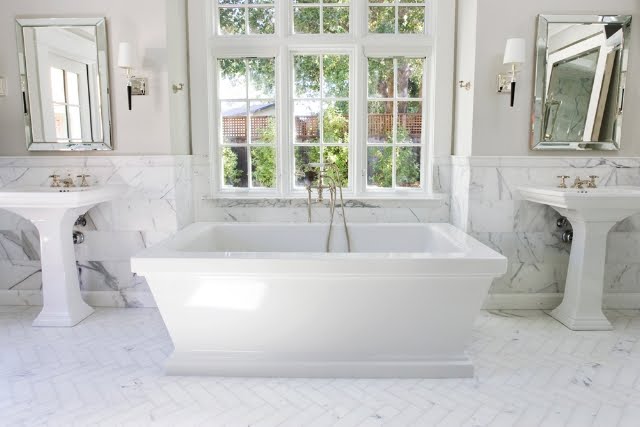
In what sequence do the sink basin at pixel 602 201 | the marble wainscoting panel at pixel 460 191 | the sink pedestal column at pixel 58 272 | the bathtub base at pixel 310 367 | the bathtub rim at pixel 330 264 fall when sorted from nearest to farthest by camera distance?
the bathtub rim at pixel 330 264
the bathtub base at pixel 310 367
the sink basin at pixel 602 201
the sink pedestal column at pixel 58 272
the marble wainscoting panel at pixel 460 191

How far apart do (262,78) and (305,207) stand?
1023mm

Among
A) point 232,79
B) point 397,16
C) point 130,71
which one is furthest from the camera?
point 232,79

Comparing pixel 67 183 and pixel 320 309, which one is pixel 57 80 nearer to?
pixel 67 183

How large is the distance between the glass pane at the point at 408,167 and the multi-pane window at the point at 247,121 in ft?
3.14

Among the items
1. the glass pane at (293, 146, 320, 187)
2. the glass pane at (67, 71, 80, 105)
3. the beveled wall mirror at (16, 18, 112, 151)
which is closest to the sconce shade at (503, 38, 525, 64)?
the glass pane at (293, 146, 320, 187)

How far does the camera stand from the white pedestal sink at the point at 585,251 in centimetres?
264

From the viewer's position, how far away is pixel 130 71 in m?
2.96

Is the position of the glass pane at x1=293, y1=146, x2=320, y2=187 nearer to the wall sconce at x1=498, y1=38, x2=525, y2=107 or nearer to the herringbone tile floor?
the wall sconce at x1=498, y1=38, x2=525, y2=107

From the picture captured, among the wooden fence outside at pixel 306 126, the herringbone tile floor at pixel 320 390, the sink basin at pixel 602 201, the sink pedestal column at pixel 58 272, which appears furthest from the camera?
the wooden fence outside at pixel 306 126

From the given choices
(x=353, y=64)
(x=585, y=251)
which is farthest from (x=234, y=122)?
(x=585, y=251)

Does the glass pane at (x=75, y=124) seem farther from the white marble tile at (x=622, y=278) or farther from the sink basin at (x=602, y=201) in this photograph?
the white marble tile at (x=622, y=278)

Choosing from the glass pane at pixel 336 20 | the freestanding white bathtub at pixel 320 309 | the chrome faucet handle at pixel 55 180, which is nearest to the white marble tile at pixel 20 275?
the chrome faucet handle at pixel 55 180

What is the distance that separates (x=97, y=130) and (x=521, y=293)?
312 centimetres

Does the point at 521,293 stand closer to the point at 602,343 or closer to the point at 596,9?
the point at 602,343
